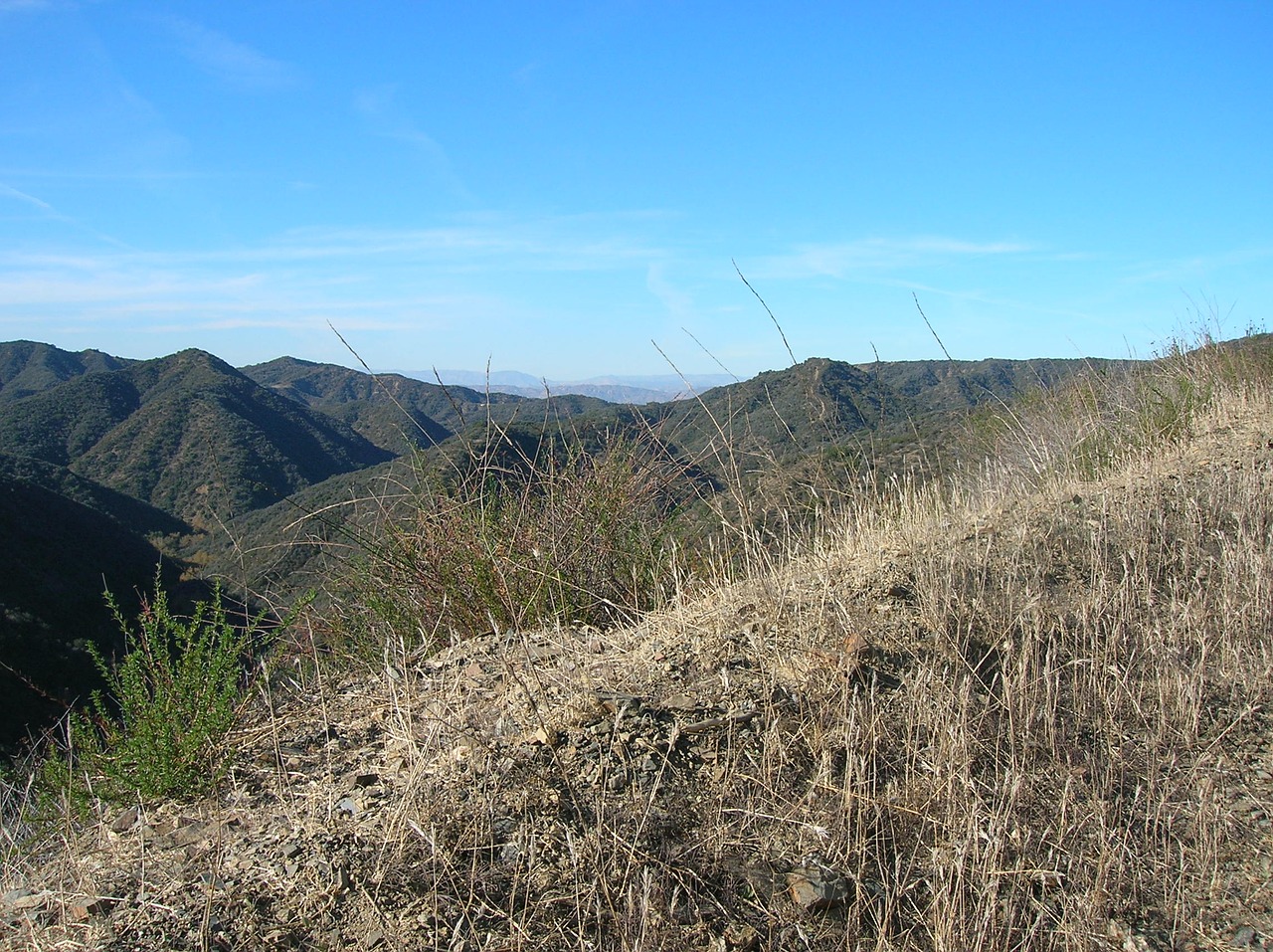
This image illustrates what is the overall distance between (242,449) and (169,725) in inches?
1431

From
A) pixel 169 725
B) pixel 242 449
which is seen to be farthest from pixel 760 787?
pixel 242 449

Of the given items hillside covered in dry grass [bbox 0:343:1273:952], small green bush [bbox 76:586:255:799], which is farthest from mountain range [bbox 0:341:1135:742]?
hillside covered in dry grass [bbox 0:343:1273:952]

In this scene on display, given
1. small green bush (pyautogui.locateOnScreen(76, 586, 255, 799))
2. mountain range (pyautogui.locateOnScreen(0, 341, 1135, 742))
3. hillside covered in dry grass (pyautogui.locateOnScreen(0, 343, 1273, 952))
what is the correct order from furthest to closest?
mountain range (pyautogui.locateOnScreen(0, 341, 1135, 742)) → small green bush (pyautogui.locateOnScreen(76, 586, 255, 799)) → hillside covered in dry grass (pyautogui.locateOnScreen(0, 343, 1273, 952))

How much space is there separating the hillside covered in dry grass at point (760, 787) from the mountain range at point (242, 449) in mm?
821

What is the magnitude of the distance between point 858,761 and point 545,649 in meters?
1.23

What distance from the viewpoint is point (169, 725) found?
244 centimetres

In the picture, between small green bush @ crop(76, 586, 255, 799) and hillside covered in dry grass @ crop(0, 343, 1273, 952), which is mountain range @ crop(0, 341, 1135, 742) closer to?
small green bush @ crop(76, 586, 255, 799)

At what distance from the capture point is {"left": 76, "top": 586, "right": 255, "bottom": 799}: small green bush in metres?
2.31

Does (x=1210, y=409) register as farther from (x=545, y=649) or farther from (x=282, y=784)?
(x=282, y=784)

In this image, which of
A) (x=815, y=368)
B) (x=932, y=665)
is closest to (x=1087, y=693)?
(x=932, y=665)

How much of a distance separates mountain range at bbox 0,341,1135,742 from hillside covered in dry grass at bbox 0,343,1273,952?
2.69 ft

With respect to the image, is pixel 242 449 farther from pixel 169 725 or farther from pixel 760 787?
pixel 760 787

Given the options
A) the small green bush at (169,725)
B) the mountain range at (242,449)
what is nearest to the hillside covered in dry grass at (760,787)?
the small green bush at (169,725)

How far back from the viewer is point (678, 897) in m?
1.83
